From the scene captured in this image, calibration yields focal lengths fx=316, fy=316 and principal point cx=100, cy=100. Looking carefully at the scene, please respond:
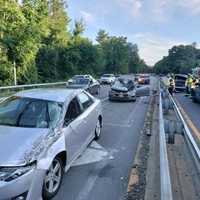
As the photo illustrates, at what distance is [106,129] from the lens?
10.4 m

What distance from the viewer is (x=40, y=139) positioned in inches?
185

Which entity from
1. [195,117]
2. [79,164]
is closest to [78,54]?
[195,117]

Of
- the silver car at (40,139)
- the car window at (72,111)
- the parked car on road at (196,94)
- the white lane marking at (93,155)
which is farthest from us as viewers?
the parked car on road at (196,94)

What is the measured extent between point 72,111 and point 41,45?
35.2m

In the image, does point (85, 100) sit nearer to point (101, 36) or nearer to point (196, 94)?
point (196, 94)

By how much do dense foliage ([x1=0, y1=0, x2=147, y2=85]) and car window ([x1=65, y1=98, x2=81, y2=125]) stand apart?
22756 millimetres

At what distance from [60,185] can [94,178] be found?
2.65ft

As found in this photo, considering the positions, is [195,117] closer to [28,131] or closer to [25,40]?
[28,131]

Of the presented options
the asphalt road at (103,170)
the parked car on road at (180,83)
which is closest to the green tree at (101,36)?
the parked car on road at (180,83)

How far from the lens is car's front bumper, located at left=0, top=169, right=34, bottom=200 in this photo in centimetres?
383

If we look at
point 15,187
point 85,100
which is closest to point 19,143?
point 15,187

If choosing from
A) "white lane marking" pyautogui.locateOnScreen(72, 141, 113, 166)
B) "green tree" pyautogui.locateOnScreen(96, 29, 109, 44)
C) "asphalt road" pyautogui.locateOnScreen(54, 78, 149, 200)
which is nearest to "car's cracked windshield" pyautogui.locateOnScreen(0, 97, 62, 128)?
"asphalt road" pyautogui.locateOnScreen(54, 78, 149, 200)

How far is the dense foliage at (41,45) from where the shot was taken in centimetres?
2892

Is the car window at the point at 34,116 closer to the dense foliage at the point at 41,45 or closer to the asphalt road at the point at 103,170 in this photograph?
the asphalt road at the point at 103,170
